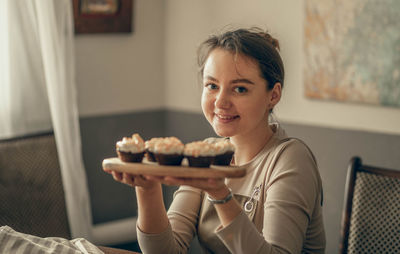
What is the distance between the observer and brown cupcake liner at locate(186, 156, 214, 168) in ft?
4.00

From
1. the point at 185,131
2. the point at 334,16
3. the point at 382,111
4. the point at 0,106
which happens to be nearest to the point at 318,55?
the point at 334,16

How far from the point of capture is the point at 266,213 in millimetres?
1381

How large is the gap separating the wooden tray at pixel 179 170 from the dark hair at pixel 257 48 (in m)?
0.39

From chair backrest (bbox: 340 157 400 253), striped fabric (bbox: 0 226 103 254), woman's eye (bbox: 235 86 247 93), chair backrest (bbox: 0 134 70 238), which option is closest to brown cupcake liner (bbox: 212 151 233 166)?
woman's eye (bbox: 235 86 247 93)

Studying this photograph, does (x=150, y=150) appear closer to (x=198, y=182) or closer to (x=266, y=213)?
(x=198, y=182)

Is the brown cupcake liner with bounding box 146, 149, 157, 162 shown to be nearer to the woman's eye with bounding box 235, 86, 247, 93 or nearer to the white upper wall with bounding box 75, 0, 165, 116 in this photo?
the woman's eye with bounding box 235, 86, 247, 93

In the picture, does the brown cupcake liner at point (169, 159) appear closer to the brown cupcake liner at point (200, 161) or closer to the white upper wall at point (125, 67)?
the brown cupcake liner at point (200, 161)

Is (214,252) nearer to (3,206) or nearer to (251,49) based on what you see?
(251,49)

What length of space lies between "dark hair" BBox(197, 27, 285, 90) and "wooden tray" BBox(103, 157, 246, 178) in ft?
1.29

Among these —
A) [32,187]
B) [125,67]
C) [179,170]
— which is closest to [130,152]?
[179,170]

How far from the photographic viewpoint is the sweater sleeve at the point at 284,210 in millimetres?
1263

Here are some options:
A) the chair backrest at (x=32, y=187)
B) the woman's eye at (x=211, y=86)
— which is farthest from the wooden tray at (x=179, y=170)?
the chair backrest at (x=32, y=187)

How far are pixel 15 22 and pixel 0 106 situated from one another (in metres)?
0.39

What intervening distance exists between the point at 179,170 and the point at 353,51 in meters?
1.46
